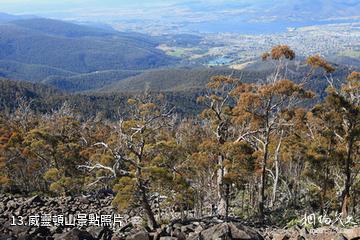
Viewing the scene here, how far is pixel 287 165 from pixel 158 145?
12794 millimetres

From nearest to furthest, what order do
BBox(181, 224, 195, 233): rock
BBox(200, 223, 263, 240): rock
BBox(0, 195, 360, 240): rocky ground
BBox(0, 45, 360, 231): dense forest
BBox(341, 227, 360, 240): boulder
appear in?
BBox(341, 227, 360, 240): boulder < BBox(200, 223, 263, 240): rock < BBox(0, 195, 360, 240): rocky ground < BBox(181, 224, 195, 233): rock < BBox(0, 45, 360, 231): dense forest

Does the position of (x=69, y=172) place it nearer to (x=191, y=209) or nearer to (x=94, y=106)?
(x=191, y=209)

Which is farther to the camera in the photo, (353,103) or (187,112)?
(187,112)

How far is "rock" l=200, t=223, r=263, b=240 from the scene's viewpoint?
36.7 ft

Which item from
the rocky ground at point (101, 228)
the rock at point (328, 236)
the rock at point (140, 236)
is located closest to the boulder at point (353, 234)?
the rocky ground at point (101, 228)

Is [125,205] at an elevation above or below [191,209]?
above

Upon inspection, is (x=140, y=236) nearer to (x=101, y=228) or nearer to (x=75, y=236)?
(x=75, y=236)

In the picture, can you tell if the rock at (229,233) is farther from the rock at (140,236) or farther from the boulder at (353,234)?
the boulder at (353,234)

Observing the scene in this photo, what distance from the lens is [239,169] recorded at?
62.5ft

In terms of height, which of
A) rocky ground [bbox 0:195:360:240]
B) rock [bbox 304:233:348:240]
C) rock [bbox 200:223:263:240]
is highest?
rock [bbox 304:233:348:240]

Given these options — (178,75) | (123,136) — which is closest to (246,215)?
(123,136)

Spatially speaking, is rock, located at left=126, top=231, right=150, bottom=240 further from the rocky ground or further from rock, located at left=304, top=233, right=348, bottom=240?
rock, located at left=304, top=233, right=348, bottom=240

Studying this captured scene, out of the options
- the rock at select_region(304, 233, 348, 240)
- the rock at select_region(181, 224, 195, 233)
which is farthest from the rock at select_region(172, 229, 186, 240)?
the rock at select_region(304, 233, 348, 240)

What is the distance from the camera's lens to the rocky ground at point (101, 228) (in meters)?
11.3
